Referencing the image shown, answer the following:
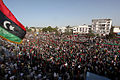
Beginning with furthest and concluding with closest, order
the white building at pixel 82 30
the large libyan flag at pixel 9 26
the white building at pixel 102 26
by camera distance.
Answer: the white building at pixel 82 30 → the white building at pixel 102 26 → the large libyan flag at pixel 9 26

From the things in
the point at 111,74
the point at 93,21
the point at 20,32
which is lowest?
the point at 111,74

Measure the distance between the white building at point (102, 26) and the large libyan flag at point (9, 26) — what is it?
2000 inches

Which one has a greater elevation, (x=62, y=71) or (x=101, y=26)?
(x=101, y=26)

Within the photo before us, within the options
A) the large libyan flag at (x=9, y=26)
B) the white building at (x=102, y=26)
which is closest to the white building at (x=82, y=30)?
the white building at (x=102, y=26)

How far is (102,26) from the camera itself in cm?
4925

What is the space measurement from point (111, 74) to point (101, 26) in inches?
1887

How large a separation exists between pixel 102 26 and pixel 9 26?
53.7 metres

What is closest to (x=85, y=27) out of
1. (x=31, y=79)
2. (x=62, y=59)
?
Result: (x=62, y=59)

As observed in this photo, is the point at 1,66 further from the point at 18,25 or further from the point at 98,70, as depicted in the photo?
the point at 98,70

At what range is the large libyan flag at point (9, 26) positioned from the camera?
3.17 metres

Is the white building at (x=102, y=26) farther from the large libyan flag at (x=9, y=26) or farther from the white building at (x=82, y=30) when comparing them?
the large libyan flag at (x=9, y=26)

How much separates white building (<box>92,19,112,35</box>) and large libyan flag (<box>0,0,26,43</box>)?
50.8 m

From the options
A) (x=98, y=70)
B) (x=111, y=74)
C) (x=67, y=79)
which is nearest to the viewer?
(x=67, y=79)

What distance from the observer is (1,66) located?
7.80m
